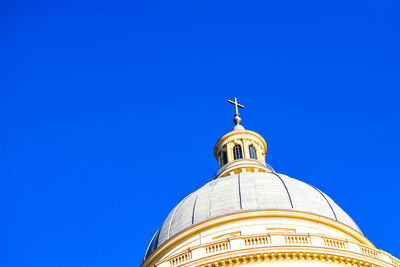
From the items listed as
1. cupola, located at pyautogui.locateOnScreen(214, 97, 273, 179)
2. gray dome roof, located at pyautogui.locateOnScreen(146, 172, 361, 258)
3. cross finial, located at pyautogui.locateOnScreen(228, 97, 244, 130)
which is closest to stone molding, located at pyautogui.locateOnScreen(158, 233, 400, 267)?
gray dome roof, located at pyautogui.locateOnScreen(146, 172, 361, 258)

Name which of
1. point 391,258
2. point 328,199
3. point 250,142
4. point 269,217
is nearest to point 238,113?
point 250,142

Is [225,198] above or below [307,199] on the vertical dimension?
below

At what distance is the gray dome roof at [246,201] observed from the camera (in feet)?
132

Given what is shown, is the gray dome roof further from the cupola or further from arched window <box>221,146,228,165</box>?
arched window <box>221,146,228,165</box>

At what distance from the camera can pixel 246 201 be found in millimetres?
40344

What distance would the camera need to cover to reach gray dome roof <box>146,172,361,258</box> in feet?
132

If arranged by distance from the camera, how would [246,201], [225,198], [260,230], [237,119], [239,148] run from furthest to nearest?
[237,119]
[239,148]
[225,198]
[246,201]
[260,230]

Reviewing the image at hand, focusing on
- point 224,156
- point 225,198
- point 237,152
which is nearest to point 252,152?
point 237,152

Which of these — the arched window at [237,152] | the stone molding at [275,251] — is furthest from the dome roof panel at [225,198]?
the arched window at [237,152]

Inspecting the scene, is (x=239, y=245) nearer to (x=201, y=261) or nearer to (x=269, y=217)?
(x=201, y=261)

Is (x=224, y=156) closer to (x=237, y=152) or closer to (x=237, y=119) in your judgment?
(x=237, y=152)

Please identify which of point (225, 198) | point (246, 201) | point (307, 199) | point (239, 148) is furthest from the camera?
point (239, 148)

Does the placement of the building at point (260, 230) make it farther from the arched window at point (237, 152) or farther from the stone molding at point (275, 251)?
the arched window at point (237, 152)

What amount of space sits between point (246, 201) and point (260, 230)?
9.54 ft
